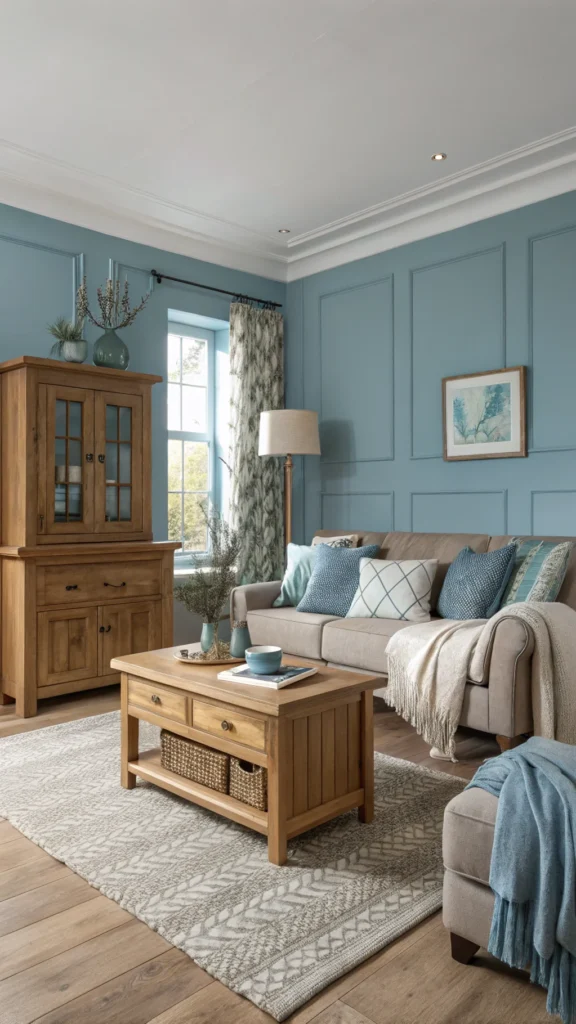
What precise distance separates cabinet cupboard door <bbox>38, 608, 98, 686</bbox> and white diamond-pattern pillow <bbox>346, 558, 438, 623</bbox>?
141 cm

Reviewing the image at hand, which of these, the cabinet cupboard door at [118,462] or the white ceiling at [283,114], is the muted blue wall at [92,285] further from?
the cabinet cupboard door at [118,462]

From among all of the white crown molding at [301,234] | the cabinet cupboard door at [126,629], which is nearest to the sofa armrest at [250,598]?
the cabinet cupboard door at [126,629]

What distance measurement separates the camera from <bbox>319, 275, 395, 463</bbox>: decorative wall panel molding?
191 inches

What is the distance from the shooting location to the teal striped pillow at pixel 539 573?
3221mm

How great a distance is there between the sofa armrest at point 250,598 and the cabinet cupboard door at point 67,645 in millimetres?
831

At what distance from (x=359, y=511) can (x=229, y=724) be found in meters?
2.94

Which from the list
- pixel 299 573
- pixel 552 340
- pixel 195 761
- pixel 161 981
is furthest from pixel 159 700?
pixel 552 340

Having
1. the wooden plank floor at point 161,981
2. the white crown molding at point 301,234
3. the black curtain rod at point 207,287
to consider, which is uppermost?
the white crown molding at point 301,234

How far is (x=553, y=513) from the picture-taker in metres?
3.96

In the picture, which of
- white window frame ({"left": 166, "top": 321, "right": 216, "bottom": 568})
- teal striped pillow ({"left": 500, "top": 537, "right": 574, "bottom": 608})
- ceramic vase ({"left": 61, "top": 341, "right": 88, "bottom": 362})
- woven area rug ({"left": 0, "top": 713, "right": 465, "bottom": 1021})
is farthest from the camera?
white window frame ({"left": 166, "top": 321, "right": 216, "bottom": 568})

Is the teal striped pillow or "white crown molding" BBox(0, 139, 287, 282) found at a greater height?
"white crown molding" BBox(0, 139, 287, 282)

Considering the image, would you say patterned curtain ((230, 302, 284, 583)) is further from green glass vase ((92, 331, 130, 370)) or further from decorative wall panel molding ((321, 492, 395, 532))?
green glass vase ((92, 331, 130, 370))

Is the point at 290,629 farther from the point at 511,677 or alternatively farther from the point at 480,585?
the point at 511,677

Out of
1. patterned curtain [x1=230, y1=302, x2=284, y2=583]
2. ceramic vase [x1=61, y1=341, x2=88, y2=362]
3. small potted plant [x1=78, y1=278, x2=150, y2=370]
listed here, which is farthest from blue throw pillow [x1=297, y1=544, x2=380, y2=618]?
ceramic vase [x1=61, y1=341, x2=88, y2=362]
